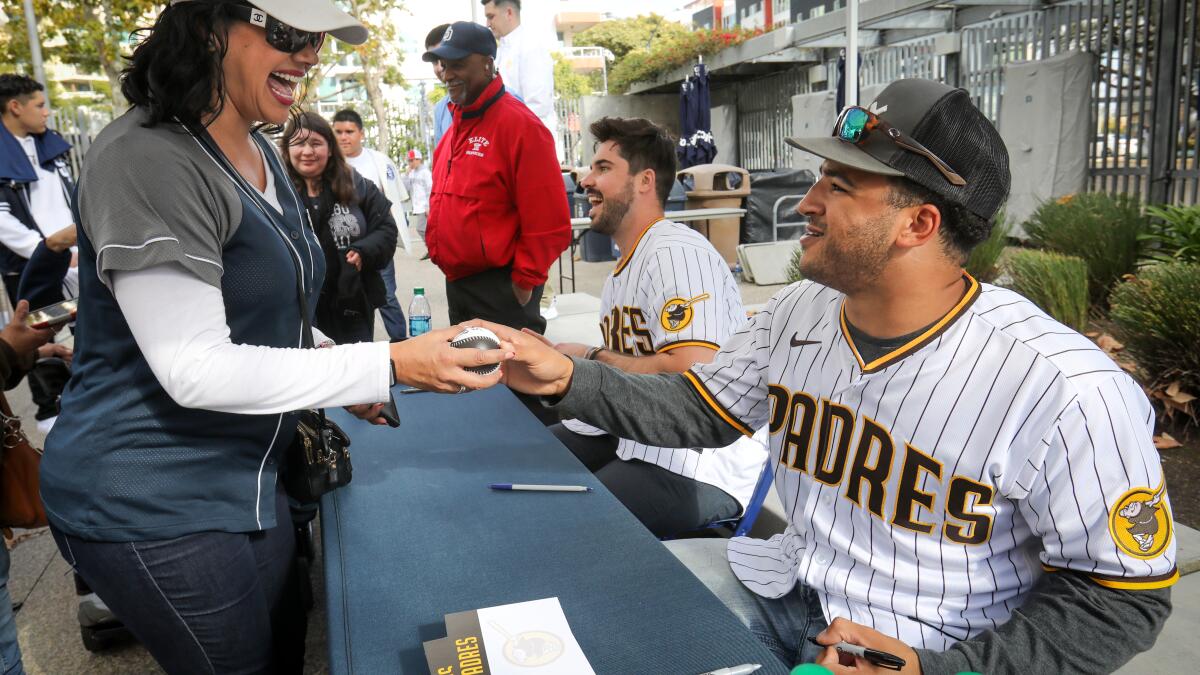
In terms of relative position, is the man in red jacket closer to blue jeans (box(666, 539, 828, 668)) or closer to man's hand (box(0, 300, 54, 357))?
man's hand (box(0, 300, 54, 357))

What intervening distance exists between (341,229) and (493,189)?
4.76ft

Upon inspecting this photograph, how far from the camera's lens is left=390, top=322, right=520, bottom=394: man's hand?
1646 millimetres

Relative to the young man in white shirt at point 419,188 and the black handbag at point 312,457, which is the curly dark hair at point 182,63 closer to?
the black handbag at point 312,457

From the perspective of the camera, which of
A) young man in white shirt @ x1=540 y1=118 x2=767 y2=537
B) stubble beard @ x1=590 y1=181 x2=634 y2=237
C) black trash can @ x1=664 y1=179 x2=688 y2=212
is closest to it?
young man in white shirt @ x1=540 y1=118 x2=767 y2=537

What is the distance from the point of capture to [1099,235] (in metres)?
6.06

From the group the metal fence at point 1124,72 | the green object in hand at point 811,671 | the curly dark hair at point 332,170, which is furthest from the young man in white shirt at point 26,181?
the metal fence at point 1124,72

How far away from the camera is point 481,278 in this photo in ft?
14.4

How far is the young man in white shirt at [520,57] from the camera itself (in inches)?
261

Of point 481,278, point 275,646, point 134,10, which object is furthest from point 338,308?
point 134,10

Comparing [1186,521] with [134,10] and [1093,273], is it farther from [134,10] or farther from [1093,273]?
[134,10]

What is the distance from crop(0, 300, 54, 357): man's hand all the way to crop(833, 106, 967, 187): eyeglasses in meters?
2.13

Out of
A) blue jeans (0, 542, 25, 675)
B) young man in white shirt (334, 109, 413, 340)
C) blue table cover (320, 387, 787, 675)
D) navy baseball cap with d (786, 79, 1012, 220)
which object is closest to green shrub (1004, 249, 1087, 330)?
navy baseball cap with d (786, 79, 1012, 220)

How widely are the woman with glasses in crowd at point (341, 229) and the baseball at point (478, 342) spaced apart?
11.0ft

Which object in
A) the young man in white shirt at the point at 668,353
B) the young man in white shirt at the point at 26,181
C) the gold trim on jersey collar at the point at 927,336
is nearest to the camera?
the gold trim on jersey collar at the point at 927,336
